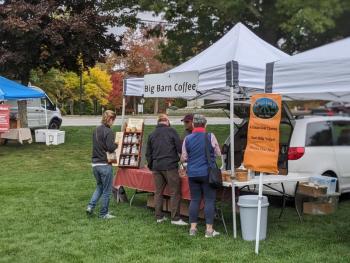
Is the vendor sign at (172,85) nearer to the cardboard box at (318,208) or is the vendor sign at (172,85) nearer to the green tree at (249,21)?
the cardboard box at (318,208)

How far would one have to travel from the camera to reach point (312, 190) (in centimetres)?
827

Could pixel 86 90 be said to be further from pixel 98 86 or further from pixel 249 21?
pixel 249 21

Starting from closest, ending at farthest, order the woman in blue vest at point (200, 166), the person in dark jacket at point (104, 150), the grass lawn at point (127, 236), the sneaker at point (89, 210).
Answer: the grass lawn at point (127, 236), the woman in blue vest at point (200, 166), the person in dark jacket at point (104, 150), the sneaker at point (89, 210)

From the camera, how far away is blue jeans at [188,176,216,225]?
7.16 metres

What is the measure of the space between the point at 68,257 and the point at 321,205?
418 cm

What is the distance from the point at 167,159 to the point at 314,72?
270cm

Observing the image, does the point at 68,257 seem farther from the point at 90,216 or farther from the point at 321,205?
the point at 321,205

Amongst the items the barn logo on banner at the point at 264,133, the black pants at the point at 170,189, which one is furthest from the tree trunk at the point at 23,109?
the barn logo on banner at the point at 264,133

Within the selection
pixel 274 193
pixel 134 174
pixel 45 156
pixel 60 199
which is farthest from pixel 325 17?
pixel 45 156

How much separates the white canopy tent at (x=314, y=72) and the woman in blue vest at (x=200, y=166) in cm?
113

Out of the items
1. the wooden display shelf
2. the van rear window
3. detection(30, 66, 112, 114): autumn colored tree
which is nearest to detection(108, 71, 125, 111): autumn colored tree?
detection(30, 66, 112, 114): autumn colored tree

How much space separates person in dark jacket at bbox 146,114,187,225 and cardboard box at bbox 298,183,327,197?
1.89 meters

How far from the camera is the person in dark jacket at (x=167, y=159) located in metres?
7.84

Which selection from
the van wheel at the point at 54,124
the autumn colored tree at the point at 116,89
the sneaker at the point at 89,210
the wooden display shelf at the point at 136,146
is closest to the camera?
the sneaker at the point at 89,210
